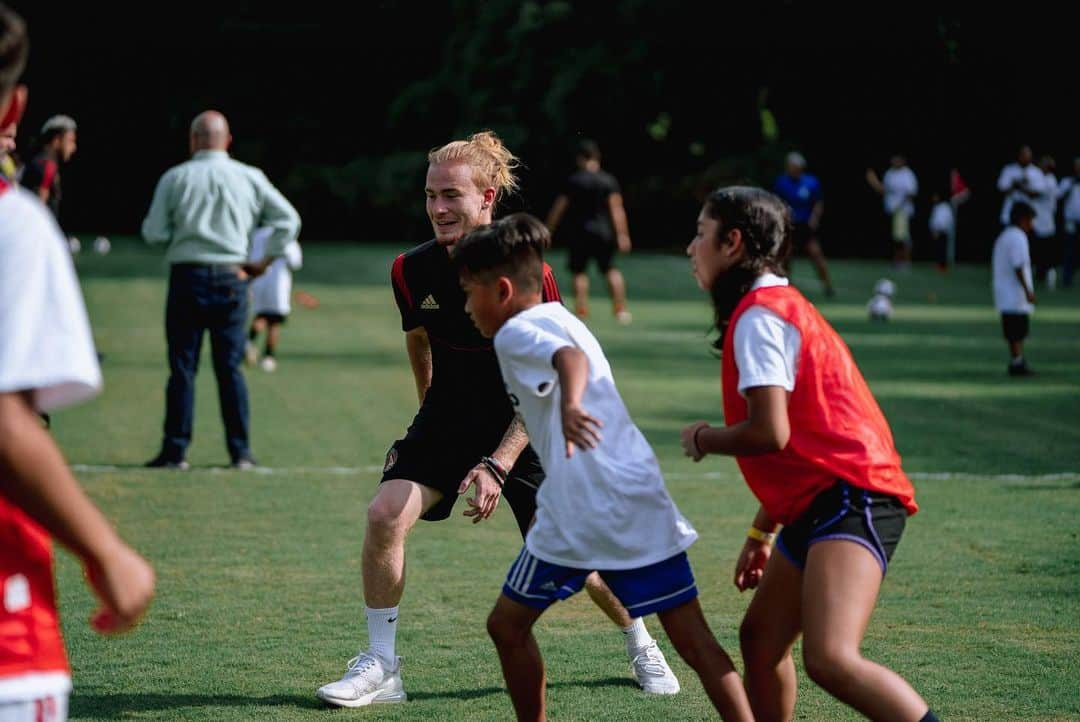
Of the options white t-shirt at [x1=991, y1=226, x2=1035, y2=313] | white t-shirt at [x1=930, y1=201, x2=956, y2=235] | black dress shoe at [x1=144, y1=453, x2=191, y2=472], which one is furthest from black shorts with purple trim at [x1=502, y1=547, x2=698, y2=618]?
white t-shirt at [x1=930, y1=201, x2=956, y2=235]

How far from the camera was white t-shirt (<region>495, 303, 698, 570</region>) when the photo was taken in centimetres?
404

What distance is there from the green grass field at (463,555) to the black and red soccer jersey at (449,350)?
0.07 metres

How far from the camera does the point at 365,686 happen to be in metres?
5.41

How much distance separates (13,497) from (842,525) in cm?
222

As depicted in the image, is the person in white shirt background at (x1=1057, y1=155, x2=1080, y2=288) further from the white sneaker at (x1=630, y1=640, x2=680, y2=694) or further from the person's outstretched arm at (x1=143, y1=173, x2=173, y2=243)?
the white sneaker at (x1=630, y1=640, x2=680, y2=694)

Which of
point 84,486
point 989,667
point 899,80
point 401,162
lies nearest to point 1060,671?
point 989,667

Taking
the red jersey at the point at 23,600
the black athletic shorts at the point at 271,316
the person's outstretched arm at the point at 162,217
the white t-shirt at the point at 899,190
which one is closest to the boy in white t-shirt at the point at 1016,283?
the black athletic shorts at the point at 271,316

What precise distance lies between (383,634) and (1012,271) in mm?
11396

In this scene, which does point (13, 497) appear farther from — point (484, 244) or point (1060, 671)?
point (1060, 671)

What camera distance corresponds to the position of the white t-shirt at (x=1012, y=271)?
1535 centimetres

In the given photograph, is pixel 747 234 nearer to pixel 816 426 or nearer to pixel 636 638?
pixel 816 426

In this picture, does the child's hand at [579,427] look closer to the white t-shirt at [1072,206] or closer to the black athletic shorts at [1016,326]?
the black athletic shorts at [1016,326]

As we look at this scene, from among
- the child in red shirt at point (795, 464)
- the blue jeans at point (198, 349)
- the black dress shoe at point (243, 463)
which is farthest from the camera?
the black dress shoe at point (243, 463)

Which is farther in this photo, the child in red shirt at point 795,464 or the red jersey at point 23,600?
the child in red shirt at point 795,464
